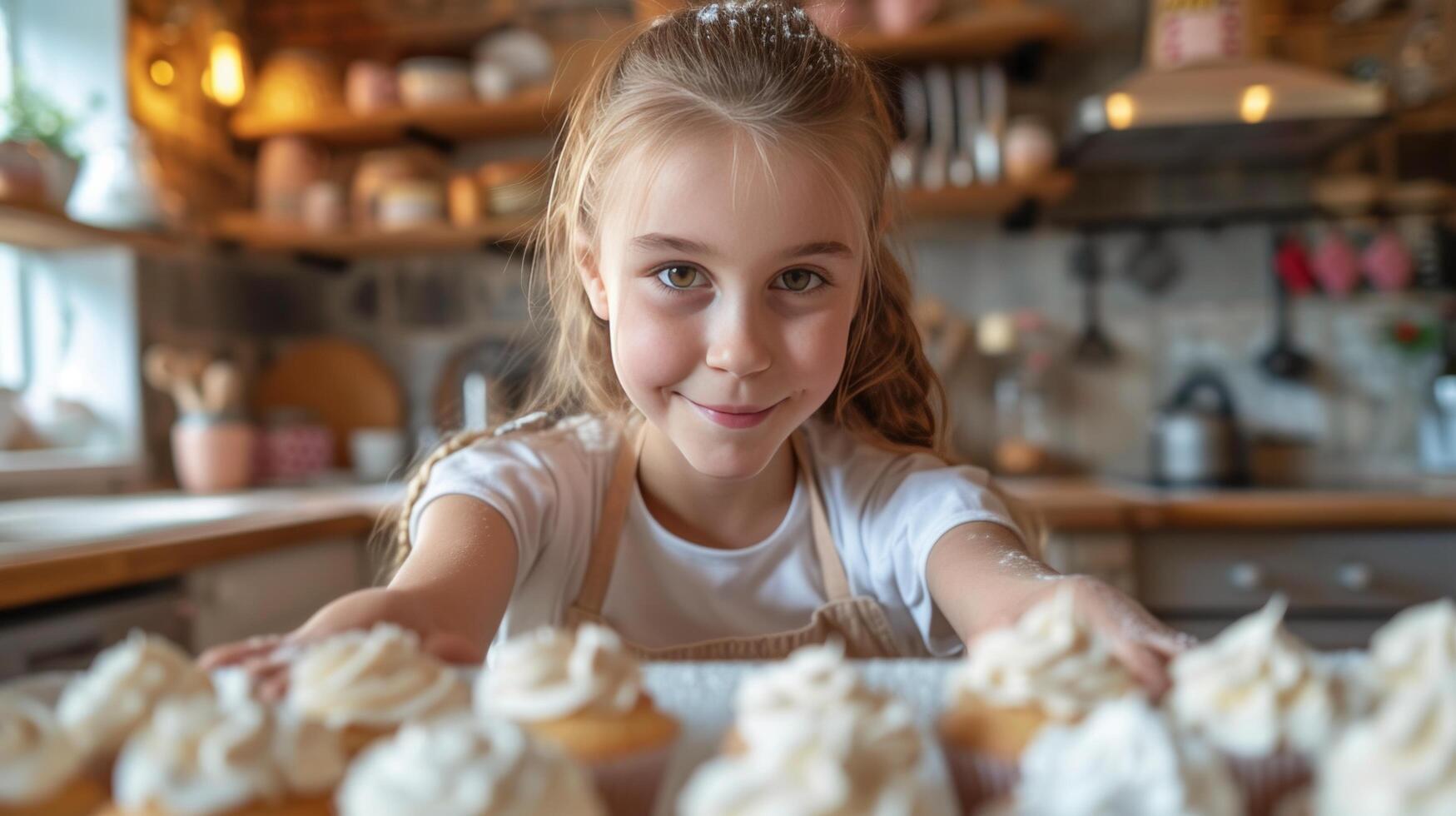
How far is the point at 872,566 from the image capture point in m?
1.03

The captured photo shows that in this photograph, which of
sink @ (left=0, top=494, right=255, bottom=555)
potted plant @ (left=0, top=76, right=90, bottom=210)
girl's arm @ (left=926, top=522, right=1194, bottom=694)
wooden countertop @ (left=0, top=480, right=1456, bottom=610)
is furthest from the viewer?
potted plant @ (left=0, top=76, right=90, bottom=210)

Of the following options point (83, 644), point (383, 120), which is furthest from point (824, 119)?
point (383, 120)

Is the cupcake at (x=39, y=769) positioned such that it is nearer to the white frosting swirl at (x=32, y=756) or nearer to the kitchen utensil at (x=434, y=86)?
the white frosting swirl at (x=32, y=756)

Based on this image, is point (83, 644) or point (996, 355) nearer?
point (83, 644)

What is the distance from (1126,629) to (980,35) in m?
1.95

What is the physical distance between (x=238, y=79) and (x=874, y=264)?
2.16 meters

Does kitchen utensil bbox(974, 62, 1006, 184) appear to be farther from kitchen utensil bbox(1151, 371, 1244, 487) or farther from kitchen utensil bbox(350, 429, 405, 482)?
kitchen utensil bbox(350, 429, 405, 482)

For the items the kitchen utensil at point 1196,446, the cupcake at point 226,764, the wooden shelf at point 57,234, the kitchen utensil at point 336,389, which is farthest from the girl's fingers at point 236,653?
the kitchen utensil at point 336,389

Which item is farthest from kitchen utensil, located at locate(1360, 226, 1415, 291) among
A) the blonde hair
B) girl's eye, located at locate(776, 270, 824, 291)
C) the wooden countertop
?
girl's eye, located at locate(776, 270, 824, 291)

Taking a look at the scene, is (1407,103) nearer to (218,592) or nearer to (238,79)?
(218,592)

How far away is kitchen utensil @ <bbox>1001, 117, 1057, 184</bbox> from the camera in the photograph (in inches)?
87.3

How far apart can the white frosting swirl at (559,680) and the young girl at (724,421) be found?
17 cm

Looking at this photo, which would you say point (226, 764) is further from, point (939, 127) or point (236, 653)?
point (939, 127)

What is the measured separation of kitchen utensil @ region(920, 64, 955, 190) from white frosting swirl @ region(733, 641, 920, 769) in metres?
1.98
